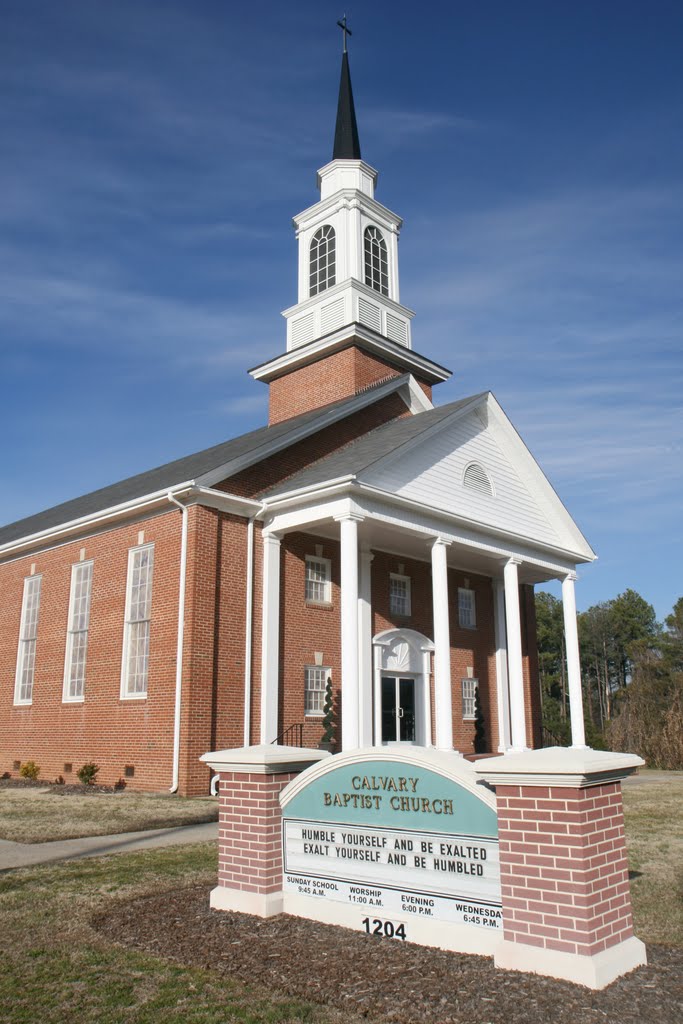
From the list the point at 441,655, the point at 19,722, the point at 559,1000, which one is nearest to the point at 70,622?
the point at 19,722

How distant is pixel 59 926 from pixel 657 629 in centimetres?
8631

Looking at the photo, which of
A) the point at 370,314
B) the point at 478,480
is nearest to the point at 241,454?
the point at 478,480

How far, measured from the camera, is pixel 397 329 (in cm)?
2741

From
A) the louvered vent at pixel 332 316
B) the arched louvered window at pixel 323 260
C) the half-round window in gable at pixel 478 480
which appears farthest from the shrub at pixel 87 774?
the arched louvered window at pixel 323 260

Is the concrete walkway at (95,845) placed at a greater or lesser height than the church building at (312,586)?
lesser

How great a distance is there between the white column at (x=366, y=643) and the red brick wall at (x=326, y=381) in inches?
270

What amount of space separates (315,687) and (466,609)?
6661 mm

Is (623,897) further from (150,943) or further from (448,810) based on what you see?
(150,943)

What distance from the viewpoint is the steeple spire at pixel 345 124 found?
95.1 ft

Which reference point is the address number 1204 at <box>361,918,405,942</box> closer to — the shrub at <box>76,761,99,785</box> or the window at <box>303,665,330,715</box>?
the window at <box>303,665,330,715</box>

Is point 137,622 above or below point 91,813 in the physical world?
above

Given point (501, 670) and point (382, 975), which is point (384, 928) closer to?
point (382, 975)

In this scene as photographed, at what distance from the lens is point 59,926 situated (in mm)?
6641

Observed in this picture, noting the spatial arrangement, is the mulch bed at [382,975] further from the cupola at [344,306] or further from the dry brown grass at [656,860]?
the cupola at [344,306]
